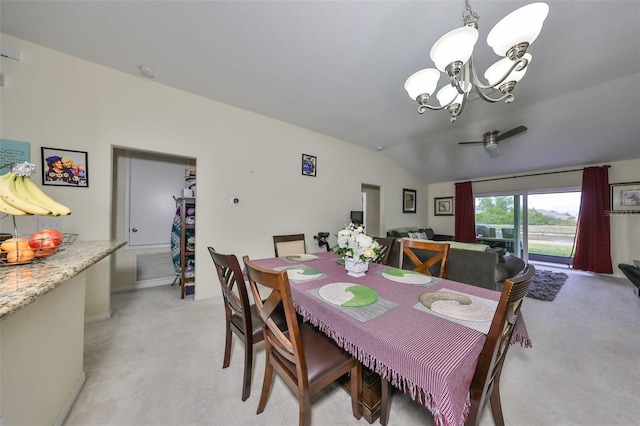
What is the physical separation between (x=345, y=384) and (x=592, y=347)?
2.28m

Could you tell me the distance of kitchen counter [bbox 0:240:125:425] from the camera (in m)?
0.69

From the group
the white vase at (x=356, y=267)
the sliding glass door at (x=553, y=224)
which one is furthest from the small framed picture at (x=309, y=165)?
the sliding glass door at (x=553, y=224)

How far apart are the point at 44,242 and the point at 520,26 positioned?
7.93 feet

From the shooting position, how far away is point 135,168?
3209mm

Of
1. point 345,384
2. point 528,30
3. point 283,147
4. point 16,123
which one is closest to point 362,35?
point 528,30

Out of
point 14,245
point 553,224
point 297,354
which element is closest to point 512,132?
point 553,224

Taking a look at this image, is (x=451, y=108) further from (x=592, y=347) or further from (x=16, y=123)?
(x=16, y=123)

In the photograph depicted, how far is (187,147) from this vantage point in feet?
9.11

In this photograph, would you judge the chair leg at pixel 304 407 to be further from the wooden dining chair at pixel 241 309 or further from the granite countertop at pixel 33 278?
the granite countertop at pixel 33 278

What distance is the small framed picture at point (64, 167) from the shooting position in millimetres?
2082

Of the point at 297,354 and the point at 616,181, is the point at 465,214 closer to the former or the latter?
the point at 616,181

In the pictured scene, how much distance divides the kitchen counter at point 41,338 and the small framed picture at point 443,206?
274 inches

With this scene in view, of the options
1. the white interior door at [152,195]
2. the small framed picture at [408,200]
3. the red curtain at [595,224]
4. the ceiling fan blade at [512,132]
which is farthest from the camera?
the small framed picture at [408,200]

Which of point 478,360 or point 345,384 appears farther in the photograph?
point 345,384
